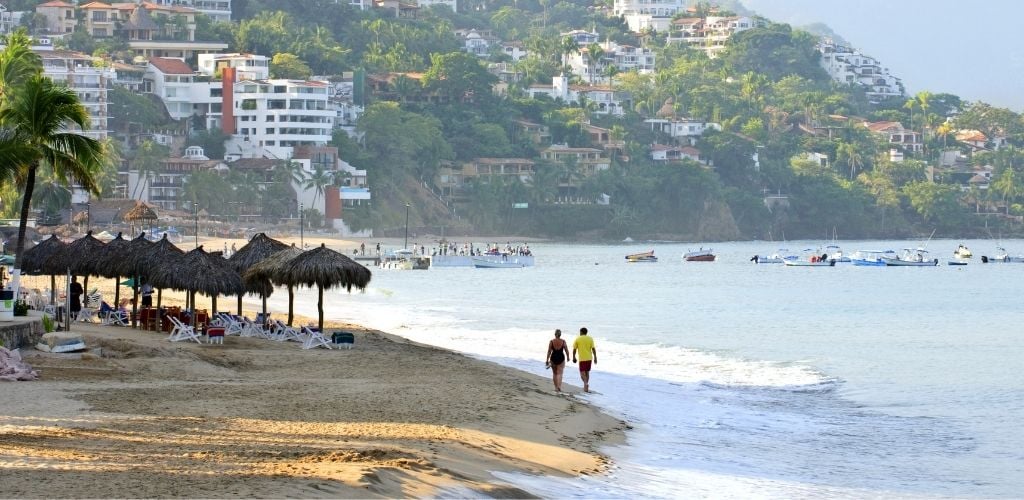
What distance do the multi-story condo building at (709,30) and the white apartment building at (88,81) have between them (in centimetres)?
10109

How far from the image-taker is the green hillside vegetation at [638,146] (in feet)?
391

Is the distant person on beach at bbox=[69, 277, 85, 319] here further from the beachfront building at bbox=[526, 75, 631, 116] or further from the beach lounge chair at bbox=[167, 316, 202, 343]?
the beachfront building at bbox=[526, 75, 631, 116]

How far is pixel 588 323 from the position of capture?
142 feet

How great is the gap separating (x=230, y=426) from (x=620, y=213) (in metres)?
111

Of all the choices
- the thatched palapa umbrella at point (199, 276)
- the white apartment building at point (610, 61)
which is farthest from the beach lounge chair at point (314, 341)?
the white apartment building at point (610, 61)

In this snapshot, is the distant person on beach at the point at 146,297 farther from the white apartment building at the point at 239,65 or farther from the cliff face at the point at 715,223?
the cliff face at the point at 715,223

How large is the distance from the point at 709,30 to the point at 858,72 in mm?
19053

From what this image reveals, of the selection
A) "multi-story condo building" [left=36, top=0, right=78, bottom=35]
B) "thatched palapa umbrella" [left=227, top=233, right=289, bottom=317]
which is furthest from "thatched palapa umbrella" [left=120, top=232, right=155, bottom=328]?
"multi-story condo building" [left=36, top=0, right=78, bottom=35]

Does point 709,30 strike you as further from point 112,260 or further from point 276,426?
point 276,426

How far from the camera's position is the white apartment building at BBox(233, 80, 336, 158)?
10694 centimetres

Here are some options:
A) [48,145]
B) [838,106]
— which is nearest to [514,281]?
[48,145]

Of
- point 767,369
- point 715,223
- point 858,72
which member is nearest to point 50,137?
point 767,369

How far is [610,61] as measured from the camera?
17875 cm

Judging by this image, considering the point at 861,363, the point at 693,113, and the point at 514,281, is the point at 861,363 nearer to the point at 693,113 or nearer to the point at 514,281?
the point at 514,281
